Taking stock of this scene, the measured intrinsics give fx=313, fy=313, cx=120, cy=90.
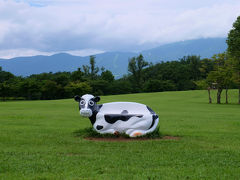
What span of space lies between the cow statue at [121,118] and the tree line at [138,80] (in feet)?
95.9

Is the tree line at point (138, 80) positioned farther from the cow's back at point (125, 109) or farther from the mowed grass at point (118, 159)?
the mowed grass at point (118, 159)

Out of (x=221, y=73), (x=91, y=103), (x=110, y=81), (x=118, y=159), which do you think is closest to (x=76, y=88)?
(x=110, y=81)

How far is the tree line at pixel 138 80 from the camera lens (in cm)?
4488

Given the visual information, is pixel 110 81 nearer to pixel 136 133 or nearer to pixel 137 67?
pixel 137 67

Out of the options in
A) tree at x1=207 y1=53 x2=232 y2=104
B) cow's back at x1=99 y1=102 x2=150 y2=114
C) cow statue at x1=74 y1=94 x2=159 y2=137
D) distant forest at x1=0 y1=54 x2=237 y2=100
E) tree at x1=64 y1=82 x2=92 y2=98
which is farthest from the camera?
tree at x1=64 y1=82 x2=92 y2=98

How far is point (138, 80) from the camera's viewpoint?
101062 millimetres

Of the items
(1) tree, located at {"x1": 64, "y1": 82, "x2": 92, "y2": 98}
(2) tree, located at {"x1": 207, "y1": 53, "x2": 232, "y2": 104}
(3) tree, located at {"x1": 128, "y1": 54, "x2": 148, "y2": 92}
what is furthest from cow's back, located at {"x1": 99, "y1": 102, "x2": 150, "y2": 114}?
(3) tree, located at {"x1": 128, "y1": 54, "x2": 148, "y2": 92}

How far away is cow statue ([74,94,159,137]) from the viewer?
1194 cm

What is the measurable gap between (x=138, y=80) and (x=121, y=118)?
293 ft

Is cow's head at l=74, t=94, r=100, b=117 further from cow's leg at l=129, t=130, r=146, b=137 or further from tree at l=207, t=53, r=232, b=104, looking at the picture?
tree at l=207, t=53, r=232, b=104

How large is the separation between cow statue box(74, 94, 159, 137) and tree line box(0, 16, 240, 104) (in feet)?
95.9

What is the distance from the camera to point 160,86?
87.3m

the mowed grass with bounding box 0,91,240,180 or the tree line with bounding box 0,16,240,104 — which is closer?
the mowed grass with bounding box 0,91,240,180

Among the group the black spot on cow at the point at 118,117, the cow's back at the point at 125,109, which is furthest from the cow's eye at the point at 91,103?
the black spot on cow at the point at 118,117
